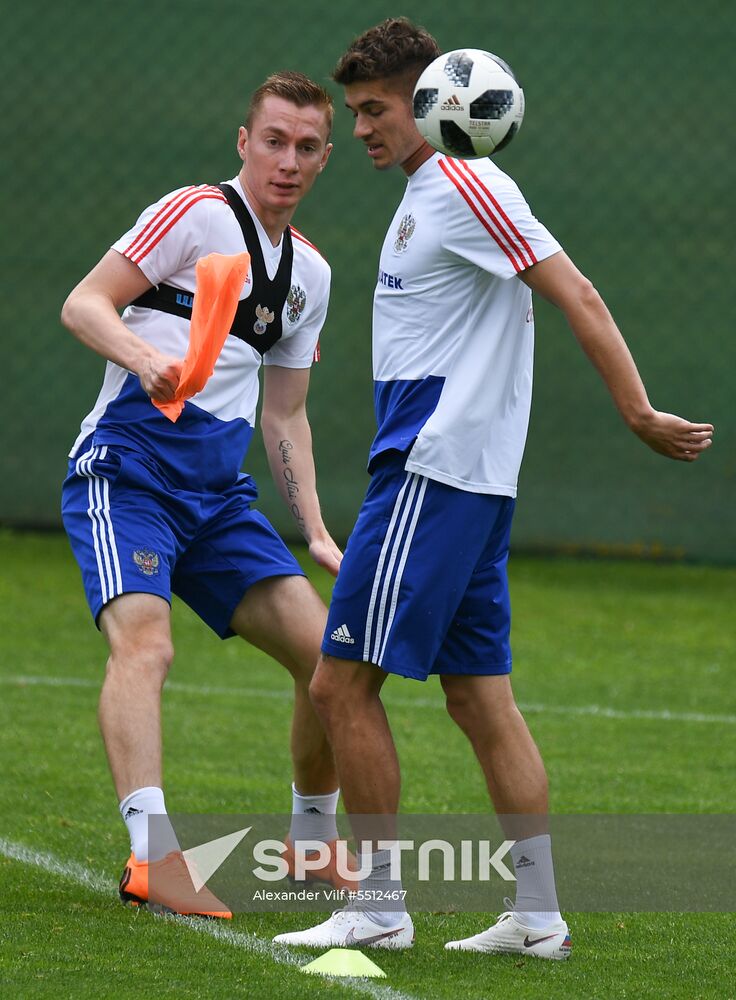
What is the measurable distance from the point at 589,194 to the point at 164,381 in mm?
8165

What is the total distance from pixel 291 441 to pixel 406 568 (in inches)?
58.2

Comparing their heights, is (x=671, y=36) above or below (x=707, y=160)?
above

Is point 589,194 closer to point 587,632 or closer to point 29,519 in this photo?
point 587,632

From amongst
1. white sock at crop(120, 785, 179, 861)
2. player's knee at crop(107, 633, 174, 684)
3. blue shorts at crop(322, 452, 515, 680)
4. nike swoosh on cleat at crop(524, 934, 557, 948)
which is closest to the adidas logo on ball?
blue shorts at crop(322, 452, 515, 680)

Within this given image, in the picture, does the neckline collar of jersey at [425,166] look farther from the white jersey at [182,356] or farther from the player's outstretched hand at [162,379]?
the white jersey at [182,356]

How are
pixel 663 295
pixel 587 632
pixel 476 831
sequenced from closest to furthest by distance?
pixel 476 831, pixel 587 632, pixel 663 295

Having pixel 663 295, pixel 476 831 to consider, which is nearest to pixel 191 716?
pixel 476 831

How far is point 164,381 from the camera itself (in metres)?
4.21

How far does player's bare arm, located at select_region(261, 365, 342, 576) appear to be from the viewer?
17.3 ft

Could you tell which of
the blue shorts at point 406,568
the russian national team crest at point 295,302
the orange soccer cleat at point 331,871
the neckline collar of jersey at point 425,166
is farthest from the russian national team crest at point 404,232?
the orange soccer cleat at point 331,871

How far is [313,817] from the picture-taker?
16.4 feet

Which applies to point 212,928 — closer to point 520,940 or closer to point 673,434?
point 520,940

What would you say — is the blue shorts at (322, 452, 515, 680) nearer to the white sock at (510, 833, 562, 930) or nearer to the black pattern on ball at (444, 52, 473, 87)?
the white sock at (510, 833, 562, 930)

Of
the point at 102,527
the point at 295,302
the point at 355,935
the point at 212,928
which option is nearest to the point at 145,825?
the point at 212,928
